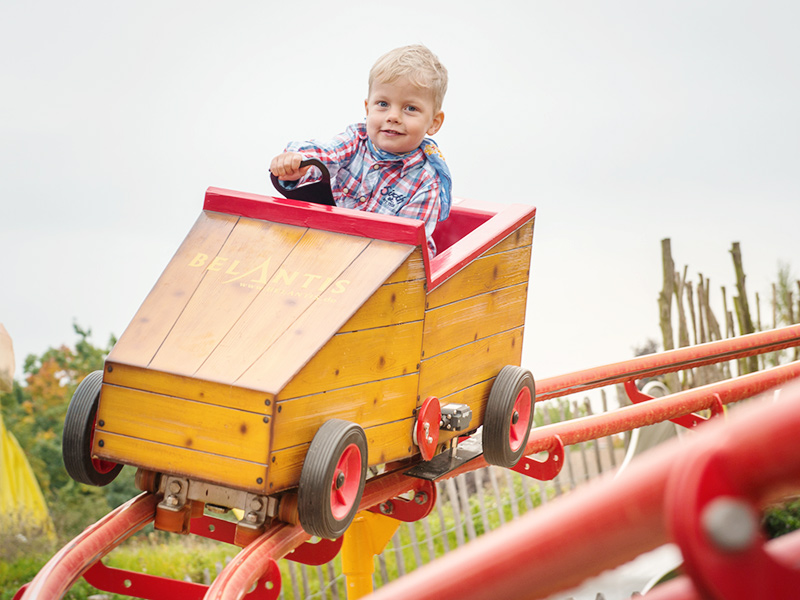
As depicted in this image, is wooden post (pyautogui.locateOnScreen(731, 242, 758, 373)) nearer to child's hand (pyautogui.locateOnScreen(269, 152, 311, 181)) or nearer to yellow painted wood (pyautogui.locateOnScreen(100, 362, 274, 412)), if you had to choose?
child's hand (pyautogui.locateOnScreen(269, 152, 311, 181))

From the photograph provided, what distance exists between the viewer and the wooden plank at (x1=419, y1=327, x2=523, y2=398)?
1644mm

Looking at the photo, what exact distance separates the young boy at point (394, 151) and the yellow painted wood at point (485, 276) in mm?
154

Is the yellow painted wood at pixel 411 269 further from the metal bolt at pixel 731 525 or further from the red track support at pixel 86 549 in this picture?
the metal bolt at pixel 731 525

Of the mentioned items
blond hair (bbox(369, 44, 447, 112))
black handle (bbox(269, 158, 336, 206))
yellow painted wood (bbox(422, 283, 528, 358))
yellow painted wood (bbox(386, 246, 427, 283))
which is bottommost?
yellow painted wood (bbox(422, 283, 528, 358))

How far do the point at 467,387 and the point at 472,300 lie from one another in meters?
0.18

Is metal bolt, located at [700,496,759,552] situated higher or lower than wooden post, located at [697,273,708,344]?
lower

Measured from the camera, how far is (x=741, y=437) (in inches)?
12.5

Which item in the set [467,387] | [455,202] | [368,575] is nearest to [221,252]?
[467,387]

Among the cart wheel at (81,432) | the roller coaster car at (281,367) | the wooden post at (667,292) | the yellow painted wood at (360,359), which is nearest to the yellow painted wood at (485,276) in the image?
the roller coaster car at (281,367)

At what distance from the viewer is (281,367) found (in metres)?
1.31

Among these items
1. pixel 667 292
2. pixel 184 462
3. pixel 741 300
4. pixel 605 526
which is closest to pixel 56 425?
pixel 667 292

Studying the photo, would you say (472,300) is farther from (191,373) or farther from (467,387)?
(191,373)

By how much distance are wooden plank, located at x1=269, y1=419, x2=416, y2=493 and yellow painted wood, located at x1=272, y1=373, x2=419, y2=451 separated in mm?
13

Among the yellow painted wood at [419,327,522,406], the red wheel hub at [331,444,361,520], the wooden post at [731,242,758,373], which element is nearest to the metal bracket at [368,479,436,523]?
the yellow painted wood at [419,327,522,406]
